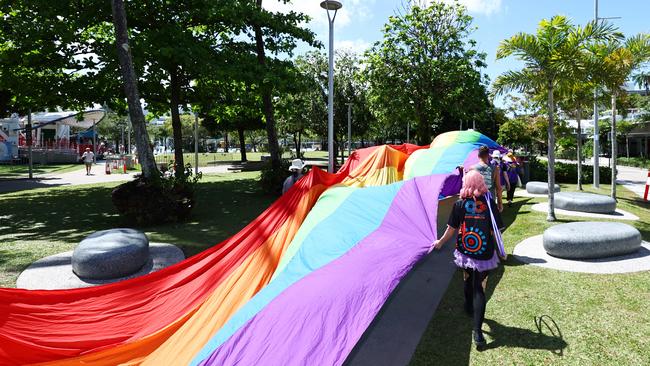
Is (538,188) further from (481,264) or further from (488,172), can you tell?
(481,264)

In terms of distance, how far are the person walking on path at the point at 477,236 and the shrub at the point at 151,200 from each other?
936cm

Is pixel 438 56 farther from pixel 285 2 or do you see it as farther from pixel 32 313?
pixel 32 313

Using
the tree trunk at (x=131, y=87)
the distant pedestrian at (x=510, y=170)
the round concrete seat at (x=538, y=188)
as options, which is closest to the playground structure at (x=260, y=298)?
the tree trunk at (x=131, y=87)

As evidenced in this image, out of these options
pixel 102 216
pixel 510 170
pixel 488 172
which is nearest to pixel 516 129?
pixel 510 170

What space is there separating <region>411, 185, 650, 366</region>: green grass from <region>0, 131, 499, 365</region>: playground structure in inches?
51.2

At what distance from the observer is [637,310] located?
229 inches

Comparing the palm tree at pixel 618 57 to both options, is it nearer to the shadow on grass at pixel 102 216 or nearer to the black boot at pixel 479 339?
the black boot at pixel 479 339

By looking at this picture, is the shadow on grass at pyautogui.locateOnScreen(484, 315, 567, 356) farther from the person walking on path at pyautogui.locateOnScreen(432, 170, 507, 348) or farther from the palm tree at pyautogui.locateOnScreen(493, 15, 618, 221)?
the palm tree at pyautogui.locateOnScreen(493, 15, 618, 221)

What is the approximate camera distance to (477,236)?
16.6 ft

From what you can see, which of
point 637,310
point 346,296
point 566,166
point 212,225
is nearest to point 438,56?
point 566,166

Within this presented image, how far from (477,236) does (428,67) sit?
20708mm

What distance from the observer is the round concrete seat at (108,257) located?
23.7 ft

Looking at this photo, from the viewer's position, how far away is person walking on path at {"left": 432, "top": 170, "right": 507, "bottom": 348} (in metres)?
5.03

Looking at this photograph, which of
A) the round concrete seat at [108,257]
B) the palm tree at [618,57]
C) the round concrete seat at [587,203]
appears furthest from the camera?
the round concrete seat at [587,203]
